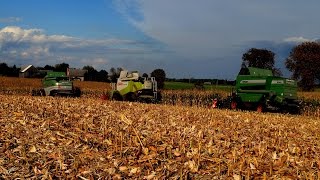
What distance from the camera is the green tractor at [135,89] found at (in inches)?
1166

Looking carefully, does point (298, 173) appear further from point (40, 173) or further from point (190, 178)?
point (40, 173)

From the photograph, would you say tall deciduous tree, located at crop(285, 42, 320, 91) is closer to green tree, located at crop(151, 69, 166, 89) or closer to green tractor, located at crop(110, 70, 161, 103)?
green tree, located at crop(151, 69, 166, 89)

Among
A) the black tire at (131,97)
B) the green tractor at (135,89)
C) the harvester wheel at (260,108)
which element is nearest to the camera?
the harvester wheel at (260,108)

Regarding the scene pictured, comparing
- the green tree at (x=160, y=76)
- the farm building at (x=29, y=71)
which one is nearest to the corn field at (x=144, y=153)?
the green tree at (x=160, y=76)

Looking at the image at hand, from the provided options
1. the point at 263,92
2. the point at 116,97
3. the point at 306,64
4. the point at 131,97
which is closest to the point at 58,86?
the point at 116,97

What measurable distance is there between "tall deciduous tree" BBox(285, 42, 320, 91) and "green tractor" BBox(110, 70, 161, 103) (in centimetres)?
3141

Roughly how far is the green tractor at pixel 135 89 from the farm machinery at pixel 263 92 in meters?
5.28

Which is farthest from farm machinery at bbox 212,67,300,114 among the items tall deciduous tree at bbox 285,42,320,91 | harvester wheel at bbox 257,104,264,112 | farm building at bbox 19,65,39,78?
farm building at bbox 19,65,39,78

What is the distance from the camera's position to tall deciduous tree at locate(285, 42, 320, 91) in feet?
188

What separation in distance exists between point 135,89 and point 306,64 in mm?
35797

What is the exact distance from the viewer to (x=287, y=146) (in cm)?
924

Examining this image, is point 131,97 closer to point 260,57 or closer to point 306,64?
point 260,57

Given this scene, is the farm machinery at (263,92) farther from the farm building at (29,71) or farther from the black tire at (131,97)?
the farm building at (29,71)

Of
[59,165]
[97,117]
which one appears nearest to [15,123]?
[97,117]
